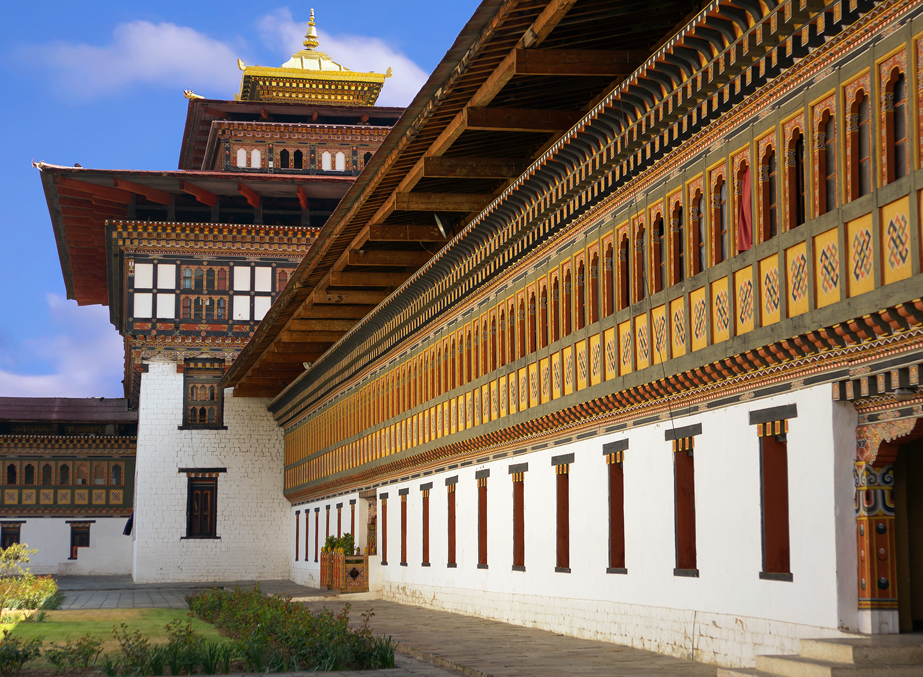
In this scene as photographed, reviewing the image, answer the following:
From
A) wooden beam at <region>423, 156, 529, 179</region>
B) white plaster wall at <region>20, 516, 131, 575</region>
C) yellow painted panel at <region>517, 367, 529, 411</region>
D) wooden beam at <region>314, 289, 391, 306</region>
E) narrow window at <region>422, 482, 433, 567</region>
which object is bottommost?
white plaster wall at <region>20, 516, 131, 575</region>

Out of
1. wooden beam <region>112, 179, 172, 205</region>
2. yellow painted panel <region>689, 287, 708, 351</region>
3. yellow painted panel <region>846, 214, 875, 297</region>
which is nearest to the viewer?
yellow painted panel <region>846, 214, 875, 297</region>

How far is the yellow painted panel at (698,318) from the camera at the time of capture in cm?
1316

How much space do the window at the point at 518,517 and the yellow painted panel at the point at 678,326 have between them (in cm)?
647

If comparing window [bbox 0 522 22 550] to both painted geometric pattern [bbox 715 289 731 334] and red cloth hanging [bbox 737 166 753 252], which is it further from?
red cloth hanging [bbox 737 166 753 252]

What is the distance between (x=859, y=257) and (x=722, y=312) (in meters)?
2.67

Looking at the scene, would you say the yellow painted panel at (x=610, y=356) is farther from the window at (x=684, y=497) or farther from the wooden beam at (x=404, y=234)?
the wooden beam at (x=404, y=234)

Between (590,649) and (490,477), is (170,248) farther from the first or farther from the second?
(590,649)

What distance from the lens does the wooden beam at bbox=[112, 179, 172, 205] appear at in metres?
40.8

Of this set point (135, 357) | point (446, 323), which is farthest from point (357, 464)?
point (135, 357)

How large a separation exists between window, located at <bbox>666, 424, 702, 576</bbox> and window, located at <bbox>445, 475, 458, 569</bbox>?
9.84 m

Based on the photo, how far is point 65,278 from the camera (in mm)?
51562

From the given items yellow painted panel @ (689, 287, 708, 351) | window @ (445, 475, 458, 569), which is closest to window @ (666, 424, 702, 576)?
yellow painted panel @ (689, 287, 708, 351)

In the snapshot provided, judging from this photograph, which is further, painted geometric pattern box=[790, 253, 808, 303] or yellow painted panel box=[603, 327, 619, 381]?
yellow painted panel box=[603, 327, 619, 381]

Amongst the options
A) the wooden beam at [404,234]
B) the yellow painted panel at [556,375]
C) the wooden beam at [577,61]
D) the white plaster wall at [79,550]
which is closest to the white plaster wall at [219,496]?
the white plaster wall at [79,550]
